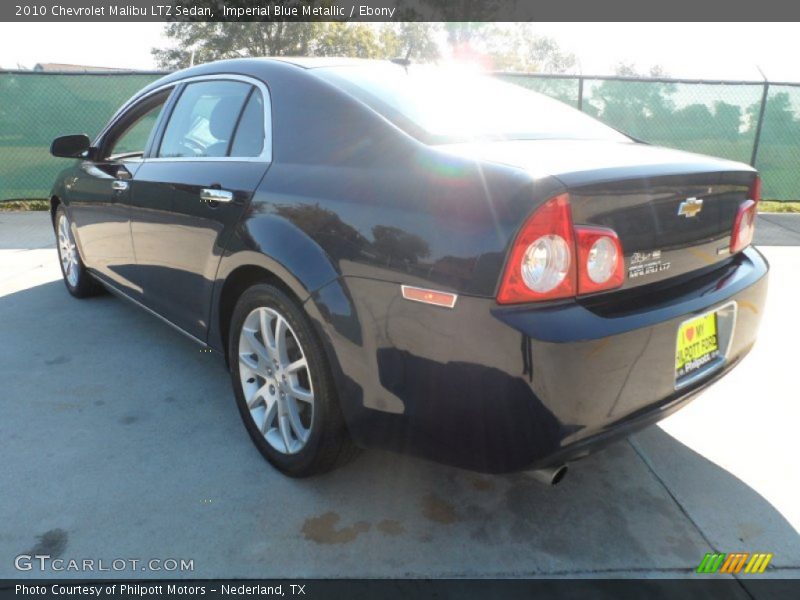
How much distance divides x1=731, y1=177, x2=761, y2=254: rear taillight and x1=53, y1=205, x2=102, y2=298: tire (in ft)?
13.4

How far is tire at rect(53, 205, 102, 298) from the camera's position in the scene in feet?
14.6

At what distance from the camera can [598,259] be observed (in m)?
1.72

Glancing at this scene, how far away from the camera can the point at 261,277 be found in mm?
2373

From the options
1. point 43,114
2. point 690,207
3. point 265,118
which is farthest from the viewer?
point 43,114

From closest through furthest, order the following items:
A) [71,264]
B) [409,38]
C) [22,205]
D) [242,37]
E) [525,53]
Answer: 1. [71,264]
2. [22,205]
3. [242,37]
4. [409,38]
5. [525,53]

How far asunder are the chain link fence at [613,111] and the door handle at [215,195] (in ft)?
21.5

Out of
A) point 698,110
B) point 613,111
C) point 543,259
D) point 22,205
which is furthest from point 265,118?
point 22,205

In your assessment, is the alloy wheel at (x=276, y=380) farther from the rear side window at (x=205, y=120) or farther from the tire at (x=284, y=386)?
the rear side window at (x=205, y=120)

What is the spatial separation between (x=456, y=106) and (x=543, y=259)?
0.97 metres

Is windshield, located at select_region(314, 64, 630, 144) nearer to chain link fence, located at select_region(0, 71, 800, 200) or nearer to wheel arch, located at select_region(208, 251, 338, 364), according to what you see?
wheel arch, located at select_region(208, 251, 338, 364)

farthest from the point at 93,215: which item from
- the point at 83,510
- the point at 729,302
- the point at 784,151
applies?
the point at 784,151

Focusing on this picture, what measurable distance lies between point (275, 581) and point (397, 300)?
965 mm

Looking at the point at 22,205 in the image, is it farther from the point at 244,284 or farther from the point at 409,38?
the point at 409,38

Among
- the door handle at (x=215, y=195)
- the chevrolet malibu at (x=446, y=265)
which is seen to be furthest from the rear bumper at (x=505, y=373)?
the door handle at (x=215, y=195)
